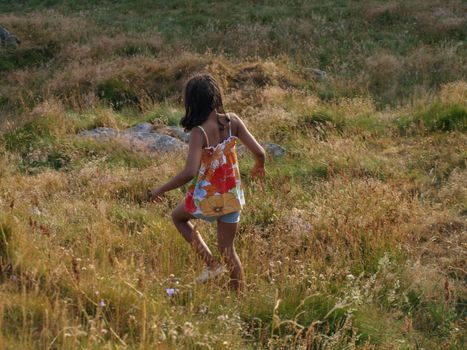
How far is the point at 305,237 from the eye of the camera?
5316 millimetres

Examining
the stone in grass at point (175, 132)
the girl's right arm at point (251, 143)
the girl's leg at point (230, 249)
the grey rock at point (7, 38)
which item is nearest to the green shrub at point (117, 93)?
the stone in grass at point (175, 132)

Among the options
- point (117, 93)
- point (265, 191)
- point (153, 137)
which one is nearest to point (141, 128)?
point (153, 137)

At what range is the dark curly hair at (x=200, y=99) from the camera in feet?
13.8

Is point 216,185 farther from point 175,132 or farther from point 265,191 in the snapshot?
point 175,132

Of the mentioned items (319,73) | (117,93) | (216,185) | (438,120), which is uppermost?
(216,185)

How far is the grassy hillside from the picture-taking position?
367 centimetres

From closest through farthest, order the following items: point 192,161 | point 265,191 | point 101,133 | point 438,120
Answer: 1. point 192,161
2. point 265,191
3. point 438,120
4. point 101,133

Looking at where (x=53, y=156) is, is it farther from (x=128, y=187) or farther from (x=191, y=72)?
(x=191, y=72)

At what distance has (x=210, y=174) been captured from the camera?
4.31m

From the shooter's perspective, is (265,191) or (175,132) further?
(175,132)

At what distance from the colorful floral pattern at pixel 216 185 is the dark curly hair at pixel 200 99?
22cm

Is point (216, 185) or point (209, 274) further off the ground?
point (216, 185)

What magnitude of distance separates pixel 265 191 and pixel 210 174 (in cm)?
209

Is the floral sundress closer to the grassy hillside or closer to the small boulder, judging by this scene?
the grassy hillside
